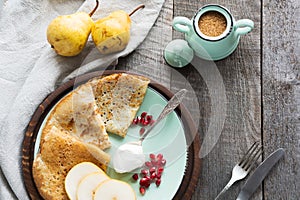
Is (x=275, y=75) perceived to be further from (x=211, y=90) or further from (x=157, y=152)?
(x=157, y=152)

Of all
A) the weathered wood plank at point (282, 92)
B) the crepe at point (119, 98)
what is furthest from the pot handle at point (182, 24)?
the weathered wood plank at point (282, 92)

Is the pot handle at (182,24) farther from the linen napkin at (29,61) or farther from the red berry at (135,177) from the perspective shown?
the red berry at (135,177)

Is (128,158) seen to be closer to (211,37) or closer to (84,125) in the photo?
(84,125)

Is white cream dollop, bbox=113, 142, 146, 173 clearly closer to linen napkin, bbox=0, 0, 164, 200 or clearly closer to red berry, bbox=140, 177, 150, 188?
red berry, bbox=140, 177, 150, 188

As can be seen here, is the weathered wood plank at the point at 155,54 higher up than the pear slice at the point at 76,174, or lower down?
higher up

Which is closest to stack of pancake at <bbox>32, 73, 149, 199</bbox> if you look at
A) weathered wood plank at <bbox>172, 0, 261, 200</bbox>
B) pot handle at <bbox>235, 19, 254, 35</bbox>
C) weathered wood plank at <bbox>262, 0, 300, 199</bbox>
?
weathered wood plank at <bbox>172, 0, 261, 200</bbox>
